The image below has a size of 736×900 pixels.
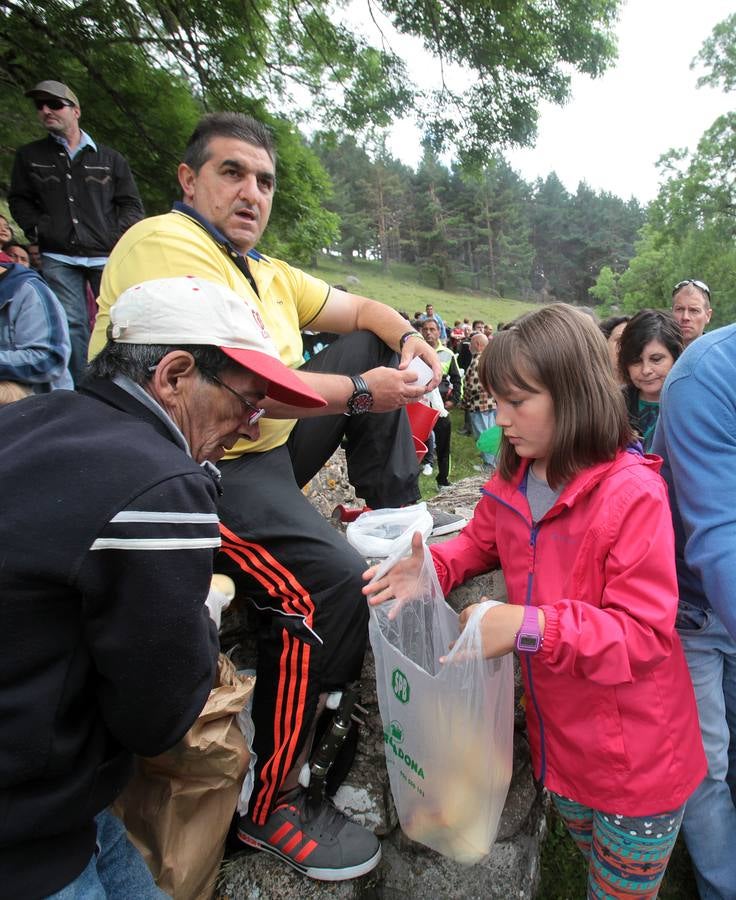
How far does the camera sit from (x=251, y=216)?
213 cm

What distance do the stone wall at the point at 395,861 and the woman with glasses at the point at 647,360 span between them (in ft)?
6.65

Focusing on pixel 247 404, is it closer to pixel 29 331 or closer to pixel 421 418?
pixel 421 418

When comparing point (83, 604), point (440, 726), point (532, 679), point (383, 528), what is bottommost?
point (440, 726)

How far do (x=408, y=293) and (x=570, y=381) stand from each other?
140 feet

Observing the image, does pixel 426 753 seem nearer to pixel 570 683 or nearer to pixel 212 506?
pixel 570 683

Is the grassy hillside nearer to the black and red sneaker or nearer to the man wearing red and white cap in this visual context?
the black and red sneaker

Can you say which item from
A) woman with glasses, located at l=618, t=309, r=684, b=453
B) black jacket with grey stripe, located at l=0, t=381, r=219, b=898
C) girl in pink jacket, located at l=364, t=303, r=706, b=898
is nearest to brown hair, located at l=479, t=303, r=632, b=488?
girl in pink jacket, located at l=364, t=303, r=706, b=898

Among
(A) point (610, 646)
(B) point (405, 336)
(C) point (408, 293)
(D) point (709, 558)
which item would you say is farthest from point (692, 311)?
(C) point (408, 293)

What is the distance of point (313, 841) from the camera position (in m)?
1.67

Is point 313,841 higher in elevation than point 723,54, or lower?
lower

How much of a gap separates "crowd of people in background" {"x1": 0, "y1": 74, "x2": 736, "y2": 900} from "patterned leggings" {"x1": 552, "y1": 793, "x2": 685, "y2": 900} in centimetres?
2

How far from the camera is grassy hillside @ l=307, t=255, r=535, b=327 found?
37156 mm

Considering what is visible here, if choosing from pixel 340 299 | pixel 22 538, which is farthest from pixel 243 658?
pixel 340 299

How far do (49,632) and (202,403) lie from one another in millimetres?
550
